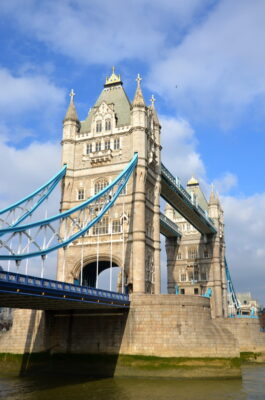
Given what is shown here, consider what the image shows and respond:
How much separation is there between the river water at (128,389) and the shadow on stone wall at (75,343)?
284cm

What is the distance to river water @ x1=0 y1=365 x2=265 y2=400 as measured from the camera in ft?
81.2

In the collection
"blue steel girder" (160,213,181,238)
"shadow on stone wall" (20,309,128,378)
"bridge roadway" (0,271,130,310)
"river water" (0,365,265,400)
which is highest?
"blue steel girder" (160,213,181,238)

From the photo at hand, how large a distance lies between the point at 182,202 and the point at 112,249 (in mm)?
18310

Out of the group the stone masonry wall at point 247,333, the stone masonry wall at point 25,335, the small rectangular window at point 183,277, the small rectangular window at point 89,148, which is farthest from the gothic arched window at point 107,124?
the small rectangular window at point 183,277

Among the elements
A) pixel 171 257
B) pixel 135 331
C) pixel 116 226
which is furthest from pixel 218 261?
pixel 135 331

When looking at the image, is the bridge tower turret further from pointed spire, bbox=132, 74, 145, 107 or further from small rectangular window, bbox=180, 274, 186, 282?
pointed spire, bbox=132, 74, 145, 107

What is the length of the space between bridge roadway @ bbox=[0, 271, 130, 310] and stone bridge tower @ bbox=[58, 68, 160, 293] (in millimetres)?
5662

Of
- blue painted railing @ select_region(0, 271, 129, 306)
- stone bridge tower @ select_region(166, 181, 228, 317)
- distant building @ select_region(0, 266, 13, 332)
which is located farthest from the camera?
distant building @ select_region(0, 266, 13, 332)

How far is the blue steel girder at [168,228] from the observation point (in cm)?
5994

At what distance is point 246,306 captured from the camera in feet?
361

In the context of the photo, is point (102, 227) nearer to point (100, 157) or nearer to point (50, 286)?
point (100, 157)

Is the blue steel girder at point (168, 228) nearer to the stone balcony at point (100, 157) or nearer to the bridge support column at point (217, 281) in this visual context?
the bridge support column at point (217, 281)

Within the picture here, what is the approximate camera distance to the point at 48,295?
2630 centimetres

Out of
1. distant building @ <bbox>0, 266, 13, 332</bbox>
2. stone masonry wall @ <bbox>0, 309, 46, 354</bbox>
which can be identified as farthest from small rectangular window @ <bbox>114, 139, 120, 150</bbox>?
distant building @ <bbox>0, 266, 13, 332</bbox>
